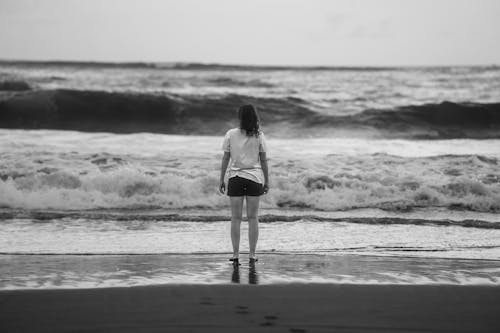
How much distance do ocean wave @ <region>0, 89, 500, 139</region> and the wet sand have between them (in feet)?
55.2

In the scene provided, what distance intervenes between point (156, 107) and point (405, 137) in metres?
9.71

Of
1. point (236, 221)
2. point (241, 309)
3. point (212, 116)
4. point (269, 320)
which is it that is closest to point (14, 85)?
point (212, 116)

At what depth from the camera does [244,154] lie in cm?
574

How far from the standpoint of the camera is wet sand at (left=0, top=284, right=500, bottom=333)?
3795 mm

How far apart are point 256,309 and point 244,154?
1895 mm

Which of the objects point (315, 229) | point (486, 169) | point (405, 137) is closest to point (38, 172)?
point (315, 229)

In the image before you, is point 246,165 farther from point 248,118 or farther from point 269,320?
point 269,320

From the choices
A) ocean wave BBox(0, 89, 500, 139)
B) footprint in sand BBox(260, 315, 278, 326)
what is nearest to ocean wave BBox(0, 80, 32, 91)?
ocean wave BBox(0, 89, 500, 139)

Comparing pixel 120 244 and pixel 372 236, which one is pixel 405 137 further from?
pixel 120 244

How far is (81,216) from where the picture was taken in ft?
Result: 28.0

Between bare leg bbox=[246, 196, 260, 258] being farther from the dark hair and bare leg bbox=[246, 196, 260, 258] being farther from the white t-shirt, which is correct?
the dark hair

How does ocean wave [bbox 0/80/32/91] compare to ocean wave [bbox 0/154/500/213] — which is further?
ocean wave [bbox 0/80/32/91]

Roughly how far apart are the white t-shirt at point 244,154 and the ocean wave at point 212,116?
15.7 meters

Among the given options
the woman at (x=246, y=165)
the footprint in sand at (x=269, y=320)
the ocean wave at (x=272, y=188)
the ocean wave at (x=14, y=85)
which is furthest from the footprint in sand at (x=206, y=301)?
the ocean wave at (x=14, y=85)
